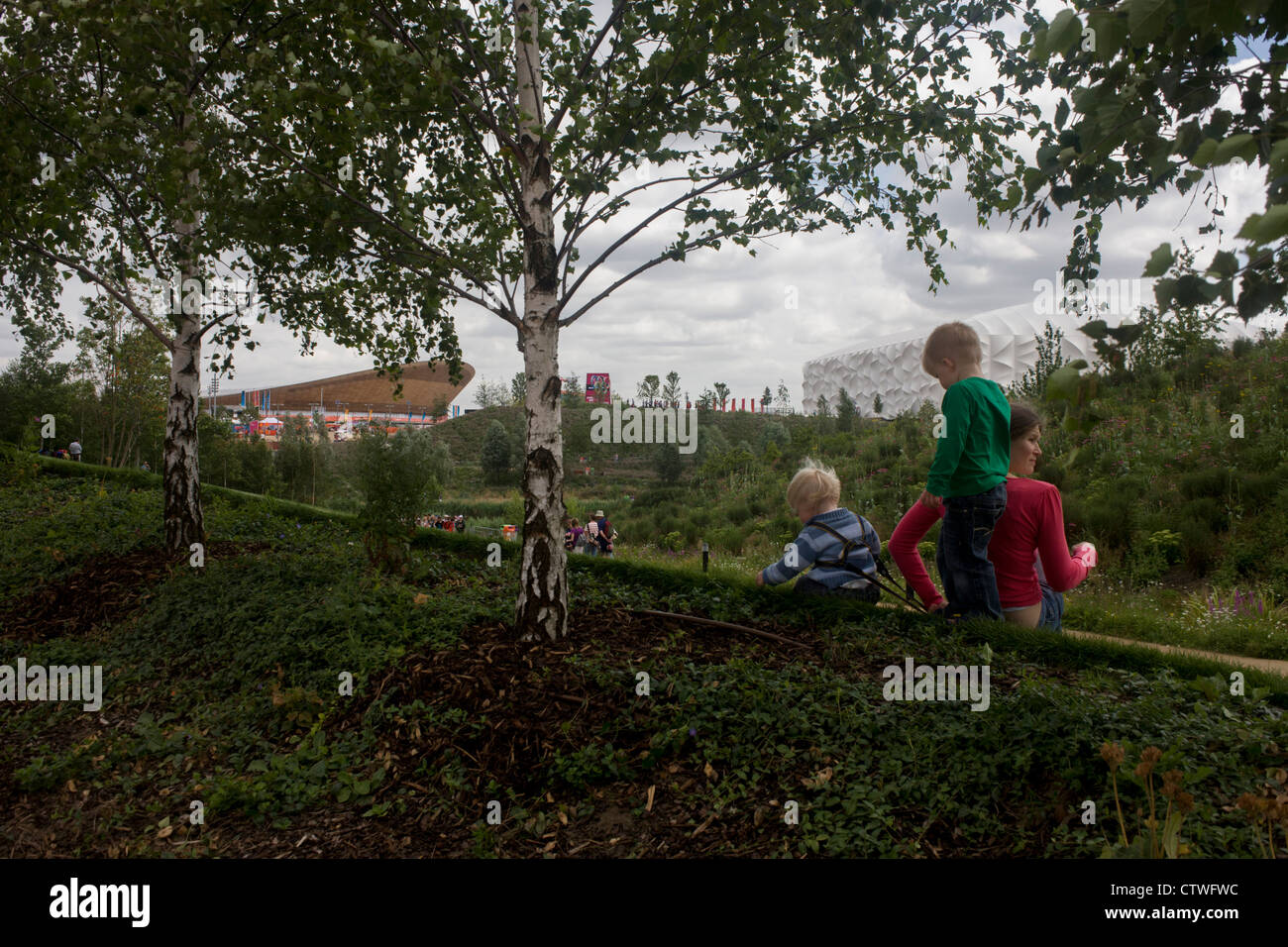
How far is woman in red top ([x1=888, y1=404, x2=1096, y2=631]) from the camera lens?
423cm

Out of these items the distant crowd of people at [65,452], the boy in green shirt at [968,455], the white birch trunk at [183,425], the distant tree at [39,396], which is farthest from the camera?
the distant tree at [39,396]

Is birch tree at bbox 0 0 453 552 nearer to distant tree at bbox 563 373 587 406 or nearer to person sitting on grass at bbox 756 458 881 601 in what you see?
person sitting on grass at bbox 756 458 881 601

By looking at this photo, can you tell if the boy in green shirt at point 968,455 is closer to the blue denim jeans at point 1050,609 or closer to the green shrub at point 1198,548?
the blue denim jeans at point 1050,609

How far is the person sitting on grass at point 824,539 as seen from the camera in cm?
510

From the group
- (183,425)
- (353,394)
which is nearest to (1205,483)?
(183,425)

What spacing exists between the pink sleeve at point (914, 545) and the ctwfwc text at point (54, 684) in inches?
230

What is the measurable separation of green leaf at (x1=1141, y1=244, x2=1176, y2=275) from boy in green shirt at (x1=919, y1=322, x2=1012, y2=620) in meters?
2.70

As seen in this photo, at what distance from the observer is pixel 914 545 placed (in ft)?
15.4

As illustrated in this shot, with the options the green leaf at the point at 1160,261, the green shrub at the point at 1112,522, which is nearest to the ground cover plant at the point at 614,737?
the green leaf at the point at 1160,261

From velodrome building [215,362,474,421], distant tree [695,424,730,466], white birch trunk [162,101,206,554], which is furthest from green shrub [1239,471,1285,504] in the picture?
velodrome building [215,362,474,421]

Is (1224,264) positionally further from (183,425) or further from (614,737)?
(183,425)

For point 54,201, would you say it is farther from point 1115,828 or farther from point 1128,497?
point 1128,497

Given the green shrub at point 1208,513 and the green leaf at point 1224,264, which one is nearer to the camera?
the green leaf at point 1224,264
